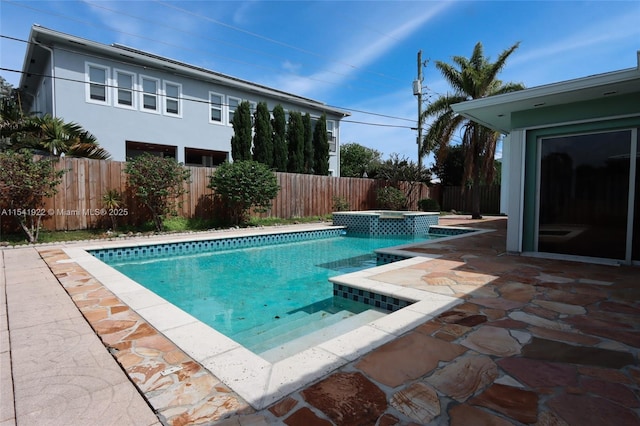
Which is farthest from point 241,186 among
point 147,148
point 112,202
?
point 147,148

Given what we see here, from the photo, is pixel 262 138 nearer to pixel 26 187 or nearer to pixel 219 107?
pixel 219 107

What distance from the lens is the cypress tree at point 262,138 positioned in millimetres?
15711

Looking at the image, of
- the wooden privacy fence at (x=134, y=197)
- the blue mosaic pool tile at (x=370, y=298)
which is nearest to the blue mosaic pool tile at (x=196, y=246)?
the wooden privacy fence at (x=134, y=197)

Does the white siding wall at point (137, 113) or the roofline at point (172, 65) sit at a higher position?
the roofline at point (172, 65)

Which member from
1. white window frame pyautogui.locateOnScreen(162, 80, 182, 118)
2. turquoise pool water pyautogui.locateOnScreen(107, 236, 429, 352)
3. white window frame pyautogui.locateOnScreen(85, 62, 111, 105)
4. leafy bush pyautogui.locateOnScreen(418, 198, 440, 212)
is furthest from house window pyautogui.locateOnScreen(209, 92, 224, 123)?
leafy bush pyautogui.locateOnScreen(418, 198, 440, 212)

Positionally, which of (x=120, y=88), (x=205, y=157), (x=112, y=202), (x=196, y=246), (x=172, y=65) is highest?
(x=172, y=65)

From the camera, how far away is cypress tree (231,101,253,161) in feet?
49.8

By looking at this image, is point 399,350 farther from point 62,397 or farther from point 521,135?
point 521,135

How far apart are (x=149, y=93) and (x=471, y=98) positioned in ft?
43.7

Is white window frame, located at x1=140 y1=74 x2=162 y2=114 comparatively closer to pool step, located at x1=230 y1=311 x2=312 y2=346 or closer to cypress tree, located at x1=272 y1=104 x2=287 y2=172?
cypress tree, located at x1=272 y1=104 x2=287 y2=172

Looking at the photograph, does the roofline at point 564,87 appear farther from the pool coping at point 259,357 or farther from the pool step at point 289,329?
the pool step at point 289,329

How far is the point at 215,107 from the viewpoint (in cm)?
1595

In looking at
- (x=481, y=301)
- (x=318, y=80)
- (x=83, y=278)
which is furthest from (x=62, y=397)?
(x=318, y=80)

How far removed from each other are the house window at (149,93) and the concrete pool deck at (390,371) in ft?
39.2
